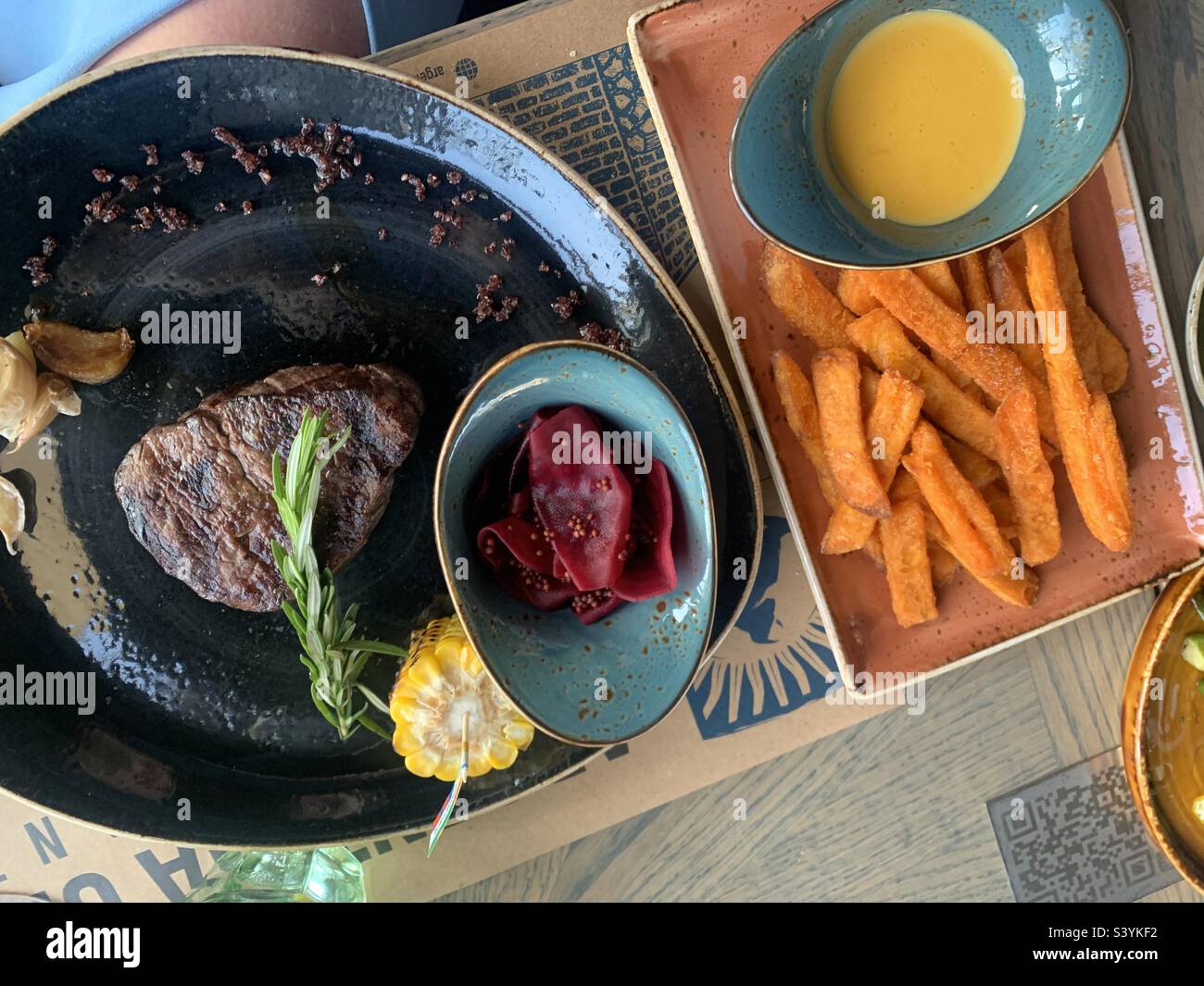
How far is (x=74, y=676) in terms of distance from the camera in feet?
5.87

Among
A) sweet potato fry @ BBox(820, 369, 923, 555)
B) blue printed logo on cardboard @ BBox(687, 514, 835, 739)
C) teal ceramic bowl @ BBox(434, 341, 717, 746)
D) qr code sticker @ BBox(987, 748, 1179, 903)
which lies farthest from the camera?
qr code sticker @ BBox(987, 748, 1179, 903)

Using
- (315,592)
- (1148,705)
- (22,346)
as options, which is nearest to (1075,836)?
(1148,705)

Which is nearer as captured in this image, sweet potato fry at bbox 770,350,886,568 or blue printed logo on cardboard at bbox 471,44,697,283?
sweet potato fry at bbox 770,350,886,568

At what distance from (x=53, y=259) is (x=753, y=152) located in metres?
1.43

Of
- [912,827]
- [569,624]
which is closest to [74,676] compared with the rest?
[569,624]

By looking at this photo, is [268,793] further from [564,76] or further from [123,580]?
[564,76]

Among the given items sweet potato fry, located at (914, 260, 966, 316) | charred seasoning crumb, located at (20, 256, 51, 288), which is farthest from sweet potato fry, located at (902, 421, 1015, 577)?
charred seasoning crumb, located at (20, 256, 51, 288)

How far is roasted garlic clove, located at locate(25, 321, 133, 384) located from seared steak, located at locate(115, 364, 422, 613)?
0.58 feet

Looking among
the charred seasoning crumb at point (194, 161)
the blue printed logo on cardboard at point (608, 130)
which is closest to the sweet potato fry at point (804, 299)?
the blue printed logo on cardboard at point (608, 130)

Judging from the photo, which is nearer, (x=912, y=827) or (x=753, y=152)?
(x=753, y=152)

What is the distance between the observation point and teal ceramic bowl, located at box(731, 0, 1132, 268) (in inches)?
56.7

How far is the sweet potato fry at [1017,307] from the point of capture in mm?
1614

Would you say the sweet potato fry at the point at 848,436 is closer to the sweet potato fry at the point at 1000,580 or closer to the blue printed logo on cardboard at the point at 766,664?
the sweet potato fry at the point at 1000,580

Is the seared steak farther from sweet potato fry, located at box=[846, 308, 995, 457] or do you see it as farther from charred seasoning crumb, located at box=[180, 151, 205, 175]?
sweet potato fry, located at box=[846, 308, 995, 457]
